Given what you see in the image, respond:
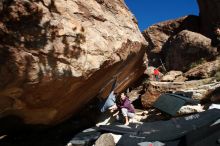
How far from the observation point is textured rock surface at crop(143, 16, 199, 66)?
26.3m

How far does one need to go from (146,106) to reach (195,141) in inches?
198

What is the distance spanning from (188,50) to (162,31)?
322 inches

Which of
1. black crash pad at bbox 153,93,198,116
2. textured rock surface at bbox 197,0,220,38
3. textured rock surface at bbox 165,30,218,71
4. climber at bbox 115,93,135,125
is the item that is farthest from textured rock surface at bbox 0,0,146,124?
textured rock surface at bbox 197,0,220,38

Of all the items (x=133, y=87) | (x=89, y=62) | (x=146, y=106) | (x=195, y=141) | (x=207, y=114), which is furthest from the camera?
(x=133, y=87)

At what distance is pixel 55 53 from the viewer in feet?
20.4

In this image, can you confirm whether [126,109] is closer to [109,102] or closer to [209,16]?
[109,102]

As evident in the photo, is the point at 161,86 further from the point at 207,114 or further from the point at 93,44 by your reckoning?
the point at 93,44

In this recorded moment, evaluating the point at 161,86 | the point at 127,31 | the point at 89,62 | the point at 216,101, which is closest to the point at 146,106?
the point at 161,86

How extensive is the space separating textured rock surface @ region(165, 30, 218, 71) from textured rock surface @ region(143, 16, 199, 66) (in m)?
4.69

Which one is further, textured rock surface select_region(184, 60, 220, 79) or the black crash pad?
textured rock surface select_region(184, 60, 220, 79)

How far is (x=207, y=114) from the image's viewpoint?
→ 24.9ft

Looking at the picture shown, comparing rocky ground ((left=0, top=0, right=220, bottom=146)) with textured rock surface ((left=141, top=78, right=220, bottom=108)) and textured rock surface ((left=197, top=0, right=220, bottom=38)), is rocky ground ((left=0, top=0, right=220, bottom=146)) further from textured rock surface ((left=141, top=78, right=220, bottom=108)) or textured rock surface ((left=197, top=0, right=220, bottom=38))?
textured rock surface ((left=197, top=0, right=220, bottom=38))

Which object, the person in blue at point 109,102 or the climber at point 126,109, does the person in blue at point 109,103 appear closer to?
the person in blue at point 109,102

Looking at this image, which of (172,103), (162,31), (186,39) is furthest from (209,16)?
(172,103)
